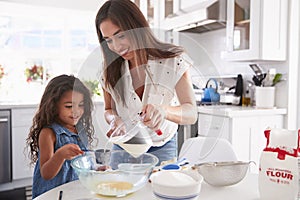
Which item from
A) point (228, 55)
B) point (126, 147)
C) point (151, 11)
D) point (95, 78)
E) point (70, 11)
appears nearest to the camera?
point (126, 147)

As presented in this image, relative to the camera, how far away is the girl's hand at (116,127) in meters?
0.98

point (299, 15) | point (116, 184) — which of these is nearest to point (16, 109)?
point (116, 184)

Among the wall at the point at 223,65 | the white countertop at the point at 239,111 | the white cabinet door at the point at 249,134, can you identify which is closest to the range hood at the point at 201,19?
the wall at the point at 223,65

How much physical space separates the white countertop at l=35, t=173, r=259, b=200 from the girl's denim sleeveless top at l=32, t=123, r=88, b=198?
1.04ft

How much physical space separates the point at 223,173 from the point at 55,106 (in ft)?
2.67

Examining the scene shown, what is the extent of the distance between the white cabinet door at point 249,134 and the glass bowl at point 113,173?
124 cm

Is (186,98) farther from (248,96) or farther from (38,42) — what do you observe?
(38,42)

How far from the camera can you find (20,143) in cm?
262

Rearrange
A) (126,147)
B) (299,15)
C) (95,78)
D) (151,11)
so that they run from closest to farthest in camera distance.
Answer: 1. (126,147)
2. (95,78)
3. (299,15)
4. (151,11)

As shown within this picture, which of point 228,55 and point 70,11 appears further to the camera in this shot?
point 70,11

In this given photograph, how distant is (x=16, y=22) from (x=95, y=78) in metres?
2.49

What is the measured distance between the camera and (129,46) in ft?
3.30

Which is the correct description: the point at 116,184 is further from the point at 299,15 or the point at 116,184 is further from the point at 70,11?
the point at 70,11

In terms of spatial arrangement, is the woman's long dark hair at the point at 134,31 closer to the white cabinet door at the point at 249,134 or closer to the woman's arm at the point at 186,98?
the woman's arm at the point at 186,98
